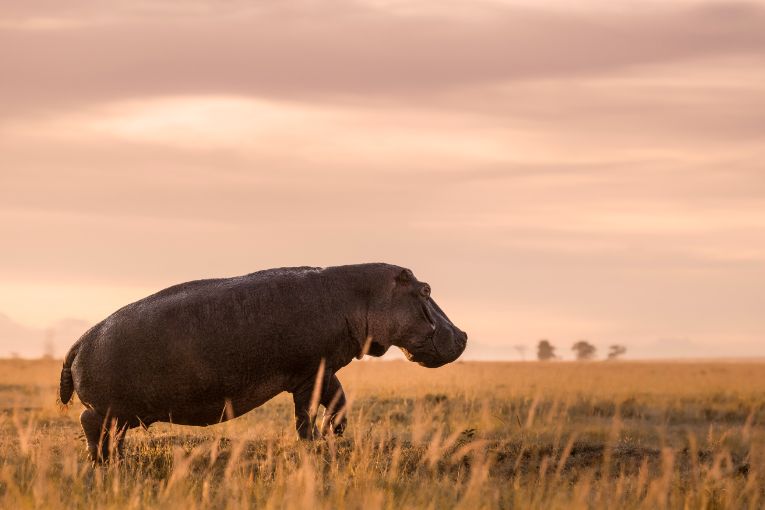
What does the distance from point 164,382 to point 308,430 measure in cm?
136

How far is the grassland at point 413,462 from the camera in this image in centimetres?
740

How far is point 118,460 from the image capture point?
9867 mm

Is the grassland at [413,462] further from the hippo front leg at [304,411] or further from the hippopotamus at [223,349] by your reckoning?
the hippopotamus at [223,349]

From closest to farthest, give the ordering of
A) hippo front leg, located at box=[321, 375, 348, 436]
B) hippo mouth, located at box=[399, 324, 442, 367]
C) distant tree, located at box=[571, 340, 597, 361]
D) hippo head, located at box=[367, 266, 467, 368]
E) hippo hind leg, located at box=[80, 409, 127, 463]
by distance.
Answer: hippo hind leg, located at box=[80, 409, 127, 463] → hippo front leg, located at box=[321, 375, 348, 436] → hippo head, located at box=[367, 266, 467, 368] → hippo mouth, located at box=[399, 324, 442, 367] → distant tree, located at box=[571, 340, 597, 361]

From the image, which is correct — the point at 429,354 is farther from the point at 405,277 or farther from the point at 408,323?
the point at 405,277

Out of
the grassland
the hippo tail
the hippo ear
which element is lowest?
the grassland

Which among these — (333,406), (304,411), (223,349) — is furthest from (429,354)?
(223,349)

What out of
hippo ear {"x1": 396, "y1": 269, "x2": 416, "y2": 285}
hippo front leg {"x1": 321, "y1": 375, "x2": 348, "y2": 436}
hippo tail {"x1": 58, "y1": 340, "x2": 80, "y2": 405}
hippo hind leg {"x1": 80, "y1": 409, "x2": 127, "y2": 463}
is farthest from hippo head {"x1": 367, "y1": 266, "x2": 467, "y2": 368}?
hippo tail {"x1": 58, "y1": 340, "x2": 80, "y2": 405}

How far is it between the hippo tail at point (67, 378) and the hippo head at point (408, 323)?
2657mm

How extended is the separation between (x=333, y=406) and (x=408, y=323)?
1.03 m

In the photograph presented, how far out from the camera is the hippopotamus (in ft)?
33.9

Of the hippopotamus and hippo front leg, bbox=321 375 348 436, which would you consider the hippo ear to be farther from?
hippo front leg, bbox=321 375 348 436

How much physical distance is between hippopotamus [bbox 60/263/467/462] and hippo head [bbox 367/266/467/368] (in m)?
0.02

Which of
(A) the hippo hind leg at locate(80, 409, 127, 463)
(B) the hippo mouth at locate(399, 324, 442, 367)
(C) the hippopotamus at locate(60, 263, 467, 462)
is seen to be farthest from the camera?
(B) the hippo mouth at locate(399, 324, 442, 367)
